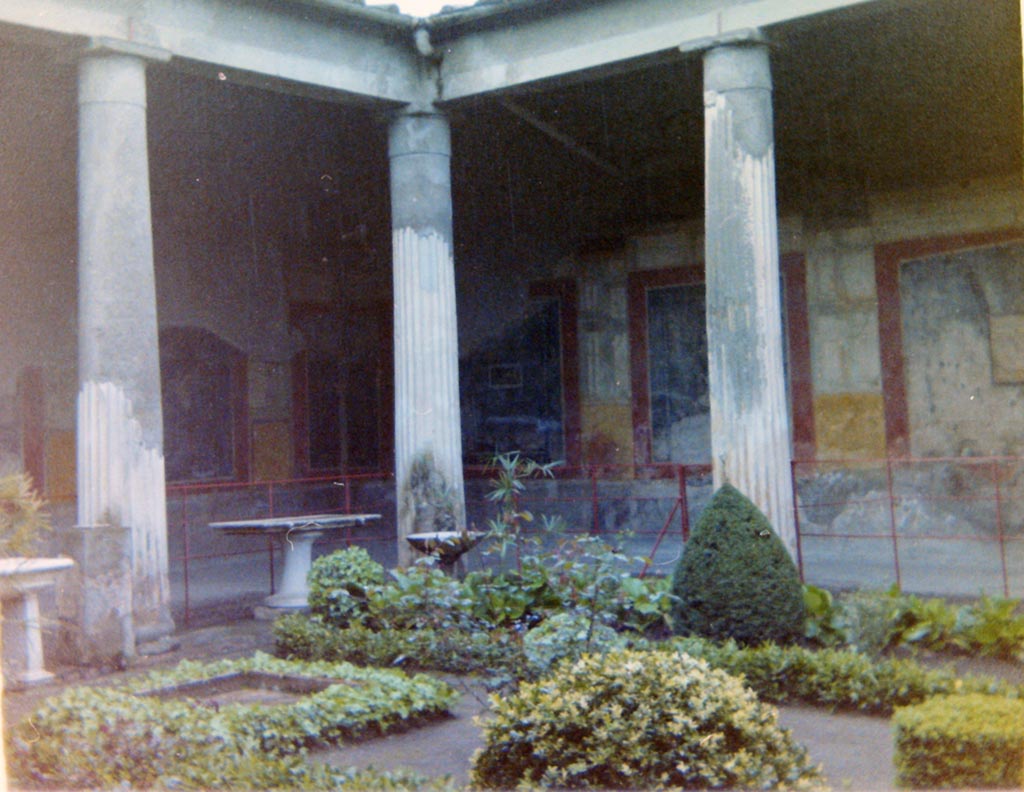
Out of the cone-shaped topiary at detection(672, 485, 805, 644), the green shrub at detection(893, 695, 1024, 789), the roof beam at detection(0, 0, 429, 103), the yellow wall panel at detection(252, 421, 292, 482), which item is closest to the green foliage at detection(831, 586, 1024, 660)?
the cone-shaped topiary at detection(672, 485, 805, 644)

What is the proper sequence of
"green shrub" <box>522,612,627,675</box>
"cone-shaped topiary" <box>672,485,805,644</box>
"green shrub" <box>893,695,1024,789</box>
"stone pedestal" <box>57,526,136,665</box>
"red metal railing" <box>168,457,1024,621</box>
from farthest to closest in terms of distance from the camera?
"red metal railing" <box>168,457,1024,621</box>
"stone pedestal" <box>57,526,136,665</box>
"cone-shaped topiary" <box>672,485,805,644</box>
"green shrub" <box>522,612,627,675</box>
"green shrub" <box>893,695,1024,789</box>

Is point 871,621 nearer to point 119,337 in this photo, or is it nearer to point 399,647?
point 399,647

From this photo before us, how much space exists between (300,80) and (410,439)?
3.19m

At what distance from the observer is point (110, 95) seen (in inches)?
332

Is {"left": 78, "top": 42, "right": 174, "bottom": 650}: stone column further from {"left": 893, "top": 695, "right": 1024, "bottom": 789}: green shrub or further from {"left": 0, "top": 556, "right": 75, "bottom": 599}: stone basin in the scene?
{"left": 893, "top": 695, "right": 1024, "bottom": 789}: green shrub

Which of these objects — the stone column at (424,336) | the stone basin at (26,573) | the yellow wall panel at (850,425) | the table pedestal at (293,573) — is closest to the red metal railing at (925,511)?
the yellow wall panel at (850,425)

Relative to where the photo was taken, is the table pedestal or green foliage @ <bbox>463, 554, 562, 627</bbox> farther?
the table pedestal

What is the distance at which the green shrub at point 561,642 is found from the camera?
5812 millimetres

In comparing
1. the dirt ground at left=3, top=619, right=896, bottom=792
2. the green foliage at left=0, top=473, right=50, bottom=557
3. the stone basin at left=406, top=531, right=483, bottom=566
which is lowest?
the dirt ground at left=3, top=619, right=896, bottom=792

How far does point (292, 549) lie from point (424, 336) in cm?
219

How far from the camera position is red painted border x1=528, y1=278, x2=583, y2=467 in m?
14.7

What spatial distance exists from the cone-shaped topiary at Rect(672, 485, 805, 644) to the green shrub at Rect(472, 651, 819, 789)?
249cm

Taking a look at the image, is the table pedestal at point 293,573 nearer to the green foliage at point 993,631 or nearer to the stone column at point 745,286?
the stone column at point 745,286

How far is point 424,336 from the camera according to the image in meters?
10.3
